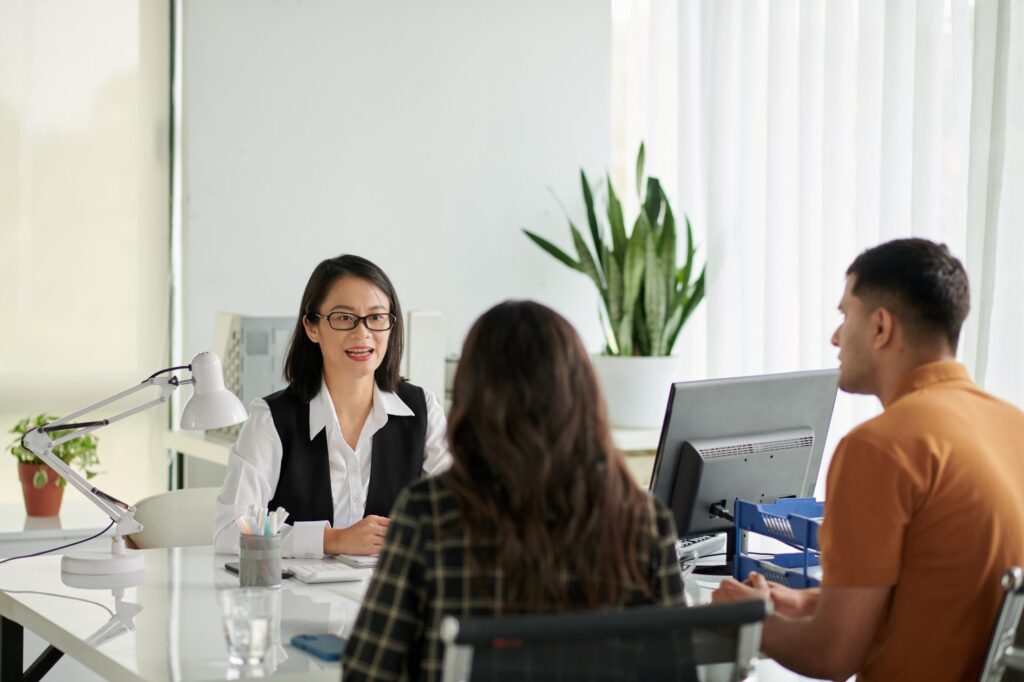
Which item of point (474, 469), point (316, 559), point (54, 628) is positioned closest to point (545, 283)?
point (316, 559)

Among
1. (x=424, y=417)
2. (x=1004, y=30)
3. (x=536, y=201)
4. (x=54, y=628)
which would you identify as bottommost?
(x=54, y=628)

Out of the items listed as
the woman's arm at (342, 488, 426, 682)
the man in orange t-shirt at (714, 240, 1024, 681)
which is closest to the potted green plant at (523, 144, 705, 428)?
the man in orange t-shirt at (714, 240, 1024, 681)

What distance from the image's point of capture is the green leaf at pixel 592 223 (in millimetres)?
4520

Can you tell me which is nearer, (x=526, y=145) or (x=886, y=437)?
(x=886, y=437)

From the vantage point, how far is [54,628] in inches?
80.4

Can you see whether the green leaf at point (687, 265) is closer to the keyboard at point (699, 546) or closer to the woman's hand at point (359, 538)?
the keyboard at point (699, 546)

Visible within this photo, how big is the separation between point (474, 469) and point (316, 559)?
1137mm

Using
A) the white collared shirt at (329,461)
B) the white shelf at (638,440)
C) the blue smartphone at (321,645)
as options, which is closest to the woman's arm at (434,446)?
the white collared shirt at (329,461)

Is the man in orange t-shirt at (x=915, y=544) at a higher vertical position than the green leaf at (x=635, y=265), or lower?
lower

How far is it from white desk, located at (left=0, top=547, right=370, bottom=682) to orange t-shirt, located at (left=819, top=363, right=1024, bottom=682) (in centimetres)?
78

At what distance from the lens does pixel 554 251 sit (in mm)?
4586

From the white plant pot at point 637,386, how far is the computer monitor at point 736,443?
184cm

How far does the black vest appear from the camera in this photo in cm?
271

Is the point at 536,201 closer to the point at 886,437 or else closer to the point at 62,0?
the point at 62,0
